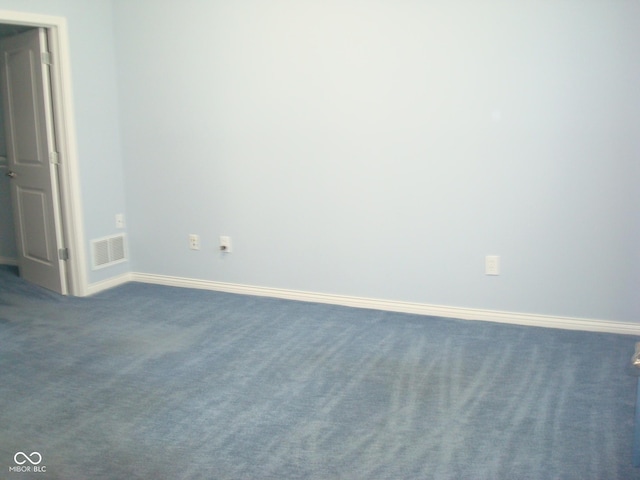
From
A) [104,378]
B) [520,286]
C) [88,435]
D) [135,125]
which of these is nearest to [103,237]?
[135,125]

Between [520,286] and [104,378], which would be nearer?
[104,378]

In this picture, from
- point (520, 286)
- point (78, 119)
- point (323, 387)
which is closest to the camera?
point (323, 387)

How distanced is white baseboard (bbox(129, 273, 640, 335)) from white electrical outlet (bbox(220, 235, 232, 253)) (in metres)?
0.27

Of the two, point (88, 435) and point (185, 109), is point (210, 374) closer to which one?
point (88, 435)

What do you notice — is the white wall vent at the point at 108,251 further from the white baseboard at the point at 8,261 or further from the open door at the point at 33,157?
the white baseboard at the point at 8,261

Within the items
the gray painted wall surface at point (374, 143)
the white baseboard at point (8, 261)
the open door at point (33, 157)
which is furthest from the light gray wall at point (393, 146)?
the white baseboard at point (8, 261)

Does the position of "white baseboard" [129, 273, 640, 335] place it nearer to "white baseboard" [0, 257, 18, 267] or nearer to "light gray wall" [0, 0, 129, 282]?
"light gray wall" [0, 0, 129, 282]

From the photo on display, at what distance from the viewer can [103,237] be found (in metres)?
5.21

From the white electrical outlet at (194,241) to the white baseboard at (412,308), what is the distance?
271mm

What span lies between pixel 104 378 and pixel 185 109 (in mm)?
2311

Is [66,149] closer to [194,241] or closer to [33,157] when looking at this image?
[33,157]

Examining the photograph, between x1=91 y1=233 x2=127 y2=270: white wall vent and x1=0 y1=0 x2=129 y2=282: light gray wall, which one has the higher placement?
x1=0 y1=0 x2=129 y2=282: light gray wall

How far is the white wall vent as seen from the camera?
16.9 feet

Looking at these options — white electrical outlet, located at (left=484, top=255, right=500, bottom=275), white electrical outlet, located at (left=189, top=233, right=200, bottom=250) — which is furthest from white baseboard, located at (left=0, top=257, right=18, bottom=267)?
white electrical outlet, located at (left=484, top=255, right=500, bottom=275)
